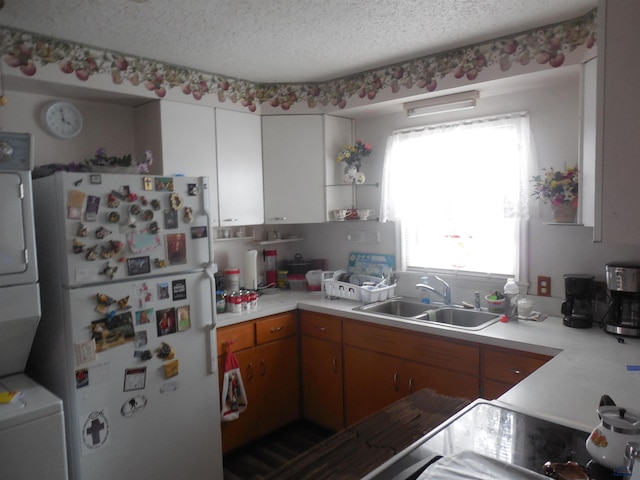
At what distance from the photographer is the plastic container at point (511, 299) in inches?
101

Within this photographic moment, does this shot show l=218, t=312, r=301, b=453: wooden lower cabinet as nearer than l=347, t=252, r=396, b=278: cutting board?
Yes

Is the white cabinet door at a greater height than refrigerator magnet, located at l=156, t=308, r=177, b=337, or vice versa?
the white cabinet door

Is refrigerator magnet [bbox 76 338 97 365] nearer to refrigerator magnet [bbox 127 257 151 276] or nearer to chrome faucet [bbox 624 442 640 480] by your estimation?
refrigerator magnet [bbox 127 257 151 276]

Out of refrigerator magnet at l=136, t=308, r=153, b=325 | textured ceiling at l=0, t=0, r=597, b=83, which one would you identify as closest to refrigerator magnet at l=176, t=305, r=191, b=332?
refrigerator magnet at l=136, t=308, r=153, b=325

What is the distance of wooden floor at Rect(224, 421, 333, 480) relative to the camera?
2.68 meters

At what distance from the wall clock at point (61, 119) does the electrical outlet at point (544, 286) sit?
9.39 ft

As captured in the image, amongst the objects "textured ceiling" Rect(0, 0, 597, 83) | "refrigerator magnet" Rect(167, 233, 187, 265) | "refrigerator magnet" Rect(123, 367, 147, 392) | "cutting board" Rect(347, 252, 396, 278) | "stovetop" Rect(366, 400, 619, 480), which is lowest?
"refrigerator magnet" Rect(123, 367, 147, 392)

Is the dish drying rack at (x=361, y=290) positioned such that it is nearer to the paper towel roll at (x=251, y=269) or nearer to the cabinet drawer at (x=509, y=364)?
the paper towel roll at (x=251, y=269)

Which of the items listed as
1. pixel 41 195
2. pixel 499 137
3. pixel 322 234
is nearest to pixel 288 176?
pixel 322 234

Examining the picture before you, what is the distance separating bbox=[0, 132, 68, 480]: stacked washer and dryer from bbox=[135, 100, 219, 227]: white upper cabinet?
1.02 metres

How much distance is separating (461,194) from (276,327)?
4.88ft

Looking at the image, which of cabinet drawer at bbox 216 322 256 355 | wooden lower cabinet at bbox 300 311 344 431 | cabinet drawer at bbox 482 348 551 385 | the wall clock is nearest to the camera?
cabinet drawer at bbox 482 348 551 385

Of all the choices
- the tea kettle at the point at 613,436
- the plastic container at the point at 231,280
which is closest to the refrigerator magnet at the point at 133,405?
the plastic container at the point at 231,280

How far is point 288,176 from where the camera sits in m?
3.34
